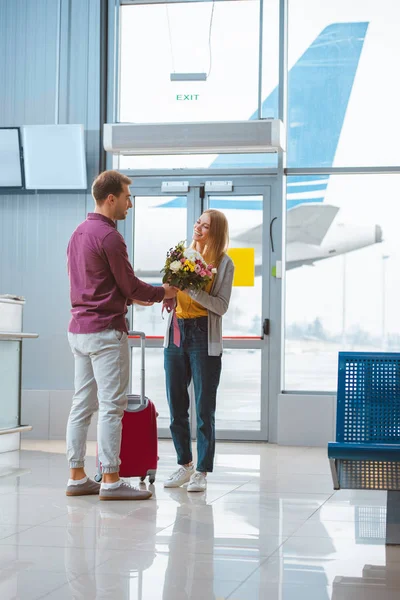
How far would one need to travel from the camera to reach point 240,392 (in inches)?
297

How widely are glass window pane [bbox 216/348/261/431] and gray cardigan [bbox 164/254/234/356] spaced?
2827 millimetres

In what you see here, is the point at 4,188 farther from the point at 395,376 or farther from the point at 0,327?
the point at 395,376

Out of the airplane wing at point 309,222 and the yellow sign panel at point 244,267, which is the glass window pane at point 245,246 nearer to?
the yellow sign panel at point 244,267

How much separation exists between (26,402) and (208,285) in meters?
3.53

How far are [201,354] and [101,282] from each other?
0.70 meters

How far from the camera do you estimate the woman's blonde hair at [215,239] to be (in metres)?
4.79

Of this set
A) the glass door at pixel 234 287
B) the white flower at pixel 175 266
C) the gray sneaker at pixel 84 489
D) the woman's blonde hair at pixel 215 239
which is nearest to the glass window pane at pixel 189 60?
the glass door at pixel 234 287

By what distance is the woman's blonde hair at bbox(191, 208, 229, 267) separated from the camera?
4.79 metres

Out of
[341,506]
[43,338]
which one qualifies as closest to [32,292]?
[43,338]

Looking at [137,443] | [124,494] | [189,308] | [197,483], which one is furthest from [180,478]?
[189,308]

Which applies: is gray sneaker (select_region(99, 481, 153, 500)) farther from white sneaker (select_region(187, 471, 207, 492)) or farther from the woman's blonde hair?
the woman's blonde hair

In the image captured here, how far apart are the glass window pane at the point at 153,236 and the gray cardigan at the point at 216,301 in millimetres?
3010

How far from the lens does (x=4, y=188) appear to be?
7.83 meters

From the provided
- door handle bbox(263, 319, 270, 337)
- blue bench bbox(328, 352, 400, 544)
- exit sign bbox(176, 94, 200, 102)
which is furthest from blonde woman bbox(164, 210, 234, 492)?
exit sign bbox(176, 94, 200, 102)
